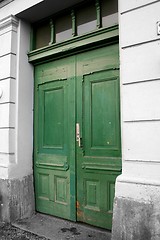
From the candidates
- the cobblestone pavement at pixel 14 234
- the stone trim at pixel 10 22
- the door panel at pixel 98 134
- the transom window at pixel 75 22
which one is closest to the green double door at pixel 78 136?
the door panel at pixel 98 134

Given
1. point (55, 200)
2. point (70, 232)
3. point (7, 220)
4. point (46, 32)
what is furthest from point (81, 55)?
point (7, 220)

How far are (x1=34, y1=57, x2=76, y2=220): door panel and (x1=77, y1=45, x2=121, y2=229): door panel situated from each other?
0.57 ft

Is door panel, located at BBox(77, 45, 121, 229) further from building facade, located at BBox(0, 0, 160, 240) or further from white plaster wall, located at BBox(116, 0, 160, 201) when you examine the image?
white plaster wall, located at BBox(116, 0, 160, 201)

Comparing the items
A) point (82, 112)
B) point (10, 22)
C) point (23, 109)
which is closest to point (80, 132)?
point (82, 112)

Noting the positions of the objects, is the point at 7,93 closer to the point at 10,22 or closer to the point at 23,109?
the point at 23,109

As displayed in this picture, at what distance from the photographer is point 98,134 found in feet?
11.9

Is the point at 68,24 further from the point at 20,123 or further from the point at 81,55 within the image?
the point at 20,123

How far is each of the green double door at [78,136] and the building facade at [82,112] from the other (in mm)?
15

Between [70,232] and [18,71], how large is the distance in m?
2.72

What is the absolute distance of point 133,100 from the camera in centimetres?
293

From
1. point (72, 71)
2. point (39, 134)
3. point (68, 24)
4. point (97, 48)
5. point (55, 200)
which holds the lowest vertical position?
point (55, 200)

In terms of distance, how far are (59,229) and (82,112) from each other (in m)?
1.75

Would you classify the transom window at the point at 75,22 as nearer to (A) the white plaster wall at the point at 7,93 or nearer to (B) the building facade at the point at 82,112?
(B) the building facade at the point at 82,112

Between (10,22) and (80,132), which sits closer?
(80,132)
